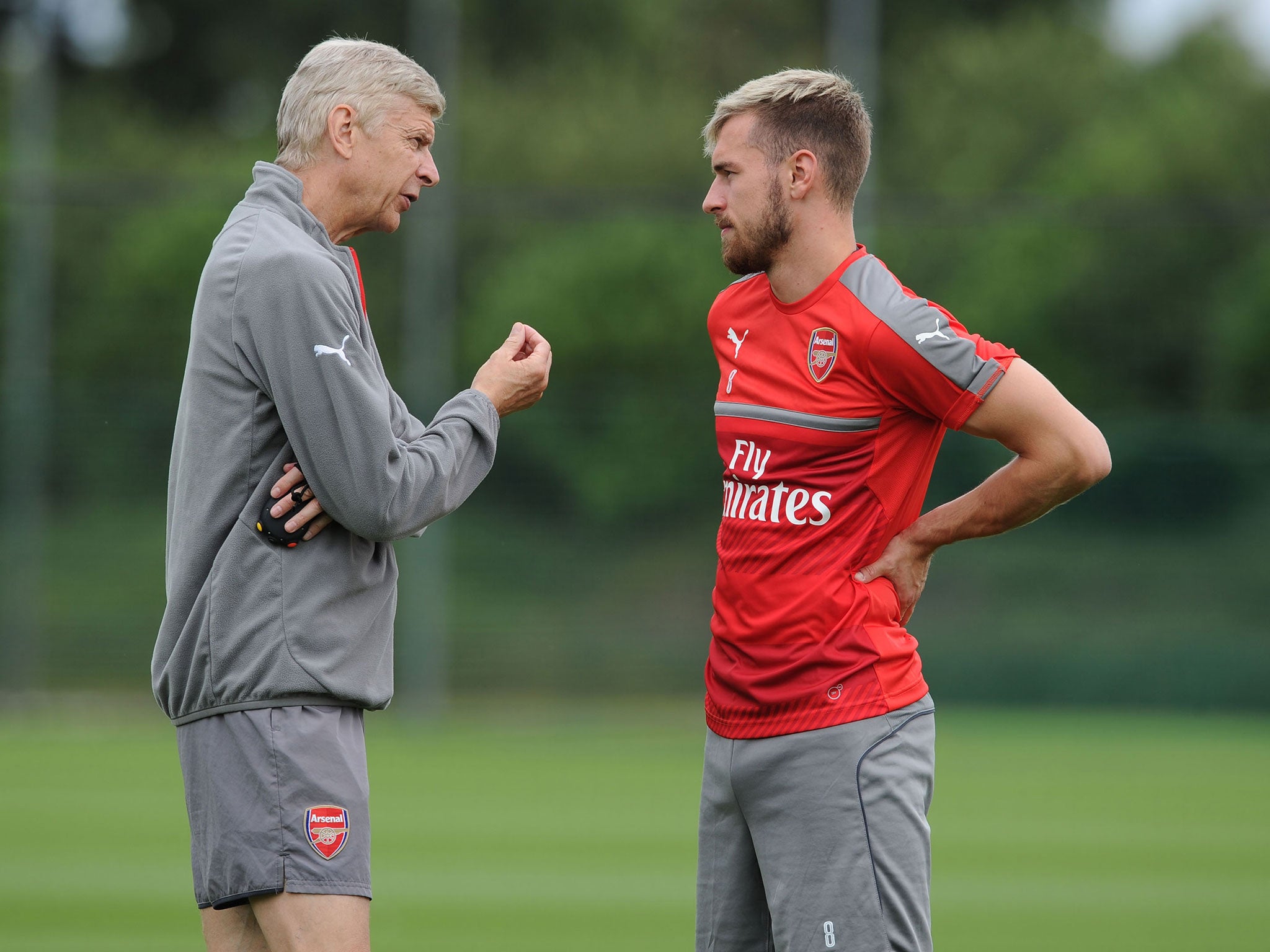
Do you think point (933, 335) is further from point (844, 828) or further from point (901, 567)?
point (844, 828)

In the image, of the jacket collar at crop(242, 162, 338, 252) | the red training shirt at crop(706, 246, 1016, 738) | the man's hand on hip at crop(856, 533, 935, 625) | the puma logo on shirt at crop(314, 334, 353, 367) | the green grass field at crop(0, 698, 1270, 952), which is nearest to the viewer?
the puma logo on shirt at crop(314, 334, 353, 367)

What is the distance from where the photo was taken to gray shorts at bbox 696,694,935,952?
3182mm

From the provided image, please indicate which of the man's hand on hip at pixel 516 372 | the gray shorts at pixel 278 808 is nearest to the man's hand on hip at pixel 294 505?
the gray shorts at pixel 278 808

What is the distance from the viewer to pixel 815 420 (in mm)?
3287

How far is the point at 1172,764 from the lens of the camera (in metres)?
10.9

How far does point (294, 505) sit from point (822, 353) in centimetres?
111

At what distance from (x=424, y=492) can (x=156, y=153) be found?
2122cm

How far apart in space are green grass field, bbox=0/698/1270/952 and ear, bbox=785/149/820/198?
3.51 metres

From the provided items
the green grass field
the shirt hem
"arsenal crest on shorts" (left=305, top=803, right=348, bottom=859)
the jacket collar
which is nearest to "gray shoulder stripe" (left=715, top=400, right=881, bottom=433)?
the shirt hem

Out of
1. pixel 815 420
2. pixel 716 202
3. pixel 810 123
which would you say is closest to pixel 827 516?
pixel 815 420

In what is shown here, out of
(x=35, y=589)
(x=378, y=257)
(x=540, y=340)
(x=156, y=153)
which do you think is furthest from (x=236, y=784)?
(x=156, y=153)

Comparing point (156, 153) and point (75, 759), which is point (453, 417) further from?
point (156, 153)

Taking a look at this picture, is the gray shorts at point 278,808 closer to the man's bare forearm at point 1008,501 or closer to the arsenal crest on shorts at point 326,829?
the arsenal crest on shorts at point 326,829

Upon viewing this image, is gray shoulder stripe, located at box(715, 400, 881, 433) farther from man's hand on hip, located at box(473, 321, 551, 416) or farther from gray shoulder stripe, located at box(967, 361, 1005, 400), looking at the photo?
man's hand on hip, located at box(473, 321, 551, 416)
